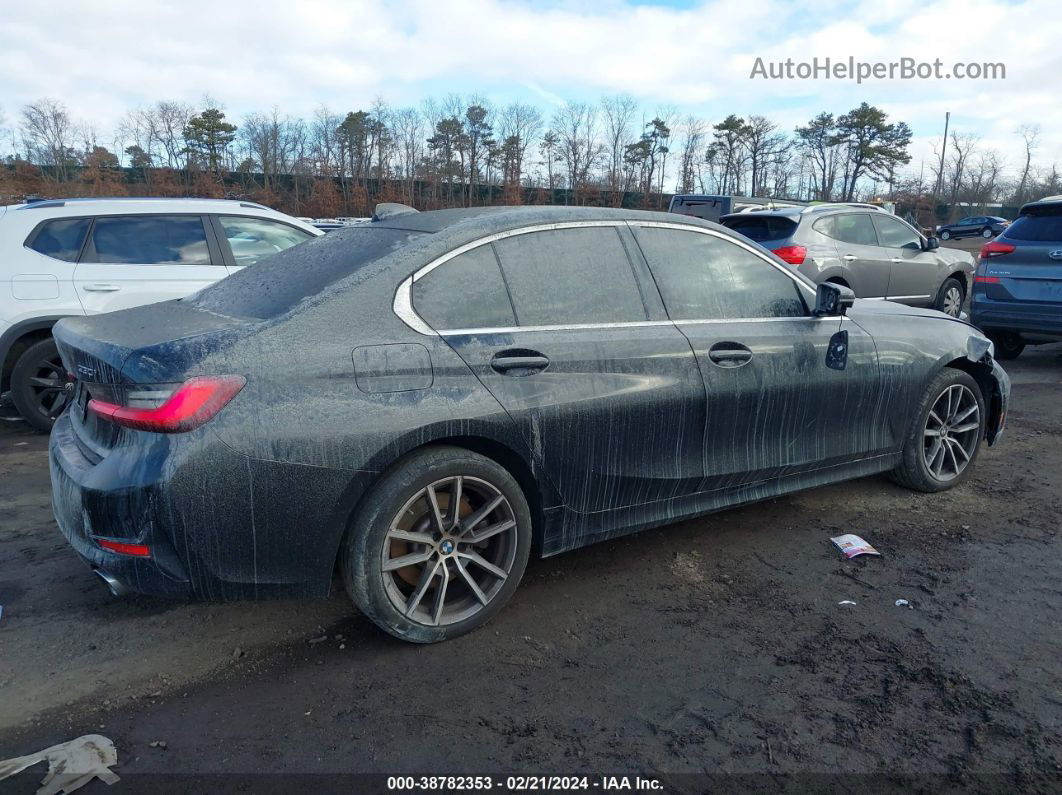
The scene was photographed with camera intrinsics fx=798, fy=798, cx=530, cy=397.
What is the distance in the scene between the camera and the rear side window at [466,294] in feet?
10.0

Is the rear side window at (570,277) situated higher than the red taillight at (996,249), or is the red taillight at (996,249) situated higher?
the red taillight at (996,249)

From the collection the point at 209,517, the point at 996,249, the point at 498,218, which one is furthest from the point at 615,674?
the point at 996,249

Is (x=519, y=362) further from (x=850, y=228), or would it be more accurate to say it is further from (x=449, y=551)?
(x=850, y=228)

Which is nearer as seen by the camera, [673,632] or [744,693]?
[744,693]

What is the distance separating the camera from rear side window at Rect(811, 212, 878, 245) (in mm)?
10352

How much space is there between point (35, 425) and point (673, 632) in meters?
5.38

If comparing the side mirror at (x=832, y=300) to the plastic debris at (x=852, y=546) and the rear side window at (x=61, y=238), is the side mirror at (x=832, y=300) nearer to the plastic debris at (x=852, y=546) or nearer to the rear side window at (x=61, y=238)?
the plastic debris at (x=852, y=546)

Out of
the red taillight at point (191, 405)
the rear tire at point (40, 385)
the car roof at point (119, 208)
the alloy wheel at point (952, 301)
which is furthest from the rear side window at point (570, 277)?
the alloy wheel at point (952, 301)

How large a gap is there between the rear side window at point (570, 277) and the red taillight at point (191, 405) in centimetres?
118

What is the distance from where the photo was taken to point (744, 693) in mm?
2750

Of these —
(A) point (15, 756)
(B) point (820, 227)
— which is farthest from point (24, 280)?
(B) point (820, 227)

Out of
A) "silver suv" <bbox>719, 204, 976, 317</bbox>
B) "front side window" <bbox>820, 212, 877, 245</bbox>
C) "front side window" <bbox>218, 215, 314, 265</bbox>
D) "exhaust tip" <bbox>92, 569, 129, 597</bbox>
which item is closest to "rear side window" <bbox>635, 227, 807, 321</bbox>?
"exhaust tip" <bbox>92, 569, 129, 597</bbox>

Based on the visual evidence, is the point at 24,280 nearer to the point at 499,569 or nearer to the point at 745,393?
the point at 499,569

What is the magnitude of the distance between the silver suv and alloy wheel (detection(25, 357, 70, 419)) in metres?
7.73
